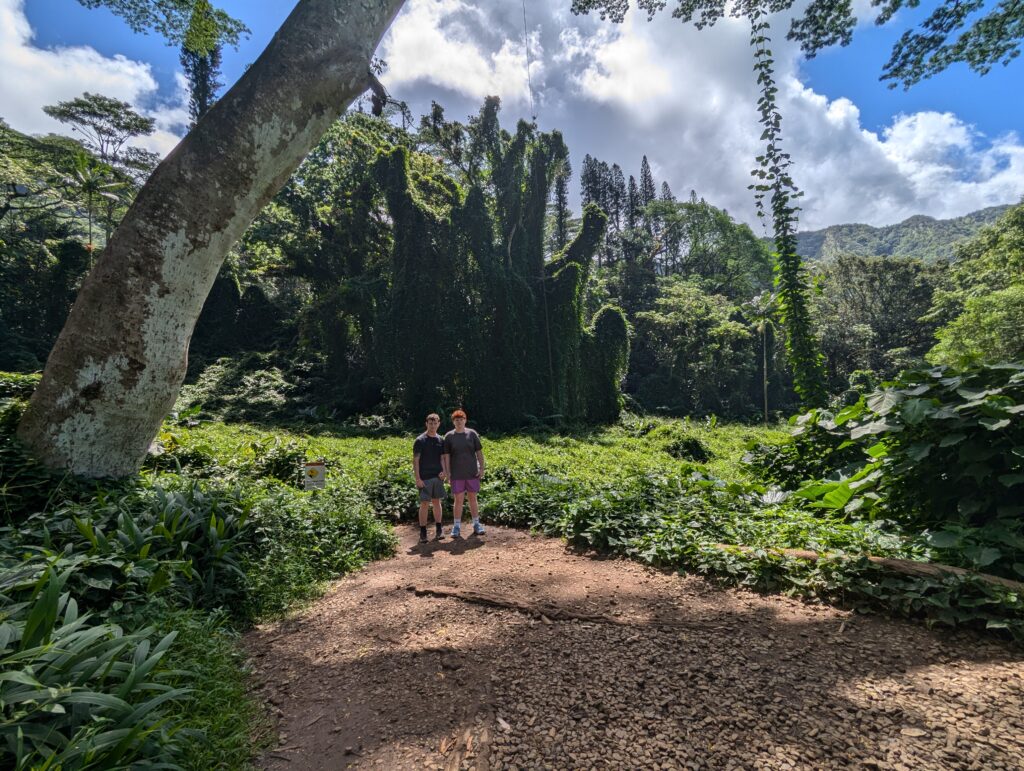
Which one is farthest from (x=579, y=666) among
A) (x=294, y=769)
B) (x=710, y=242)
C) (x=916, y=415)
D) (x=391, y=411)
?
(x=710, y=242)

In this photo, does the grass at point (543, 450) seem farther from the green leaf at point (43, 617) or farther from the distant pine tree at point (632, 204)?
the distant pine tree at point (632, 204)

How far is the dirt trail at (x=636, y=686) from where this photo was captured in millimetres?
1692

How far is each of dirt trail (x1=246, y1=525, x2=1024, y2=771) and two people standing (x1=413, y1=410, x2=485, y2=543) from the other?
2.19m

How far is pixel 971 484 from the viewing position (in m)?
3.16

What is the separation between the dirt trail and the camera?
1692 millimetres

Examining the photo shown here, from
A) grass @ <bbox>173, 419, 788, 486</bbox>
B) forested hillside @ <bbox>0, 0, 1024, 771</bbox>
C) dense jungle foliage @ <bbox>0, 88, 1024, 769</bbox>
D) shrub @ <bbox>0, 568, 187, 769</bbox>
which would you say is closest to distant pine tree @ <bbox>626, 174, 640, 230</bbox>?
dense jungle foliage @ <bbox>0, 88, 1024, 769</bbox>

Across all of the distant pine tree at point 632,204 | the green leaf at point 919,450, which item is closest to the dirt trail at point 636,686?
the green leaf at point 919,450

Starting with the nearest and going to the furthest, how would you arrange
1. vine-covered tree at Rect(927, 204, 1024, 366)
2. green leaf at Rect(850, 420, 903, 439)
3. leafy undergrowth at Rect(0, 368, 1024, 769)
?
1. leafy undergrowth at Rect(0, 368, 1024, 769)
2. green leaf at Rect(850, 420, 903, 439)
3. vine-covered tree at Rect(927, 204, 1024, 366)

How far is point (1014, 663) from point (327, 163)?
29.8m

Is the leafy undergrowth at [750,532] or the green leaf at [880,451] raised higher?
the green leaf at [880,451]

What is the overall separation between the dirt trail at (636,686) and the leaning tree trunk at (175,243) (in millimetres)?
2391

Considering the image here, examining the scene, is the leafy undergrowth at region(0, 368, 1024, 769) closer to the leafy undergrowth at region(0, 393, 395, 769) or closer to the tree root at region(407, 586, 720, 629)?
the leafy undergrowth at region(0, 393, 395, 769)

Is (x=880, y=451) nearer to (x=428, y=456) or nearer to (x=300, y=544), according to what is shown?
(x=428, y=456)

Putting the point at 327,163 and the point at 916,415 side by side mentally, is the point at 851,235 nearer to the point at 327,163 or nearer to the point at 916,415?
the point at 327,163
